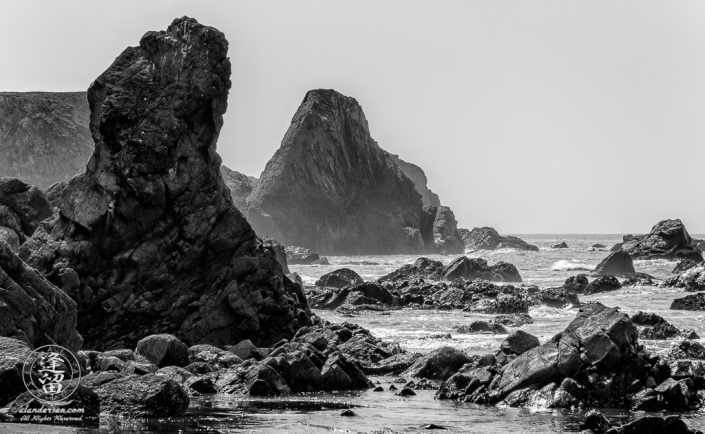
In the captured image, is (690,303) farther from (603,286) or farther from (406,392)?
(406,392)

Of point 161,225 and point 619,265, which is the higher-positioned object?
point 161,225

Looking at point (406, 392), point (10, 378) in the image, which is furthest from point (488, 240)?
point (10, 378)

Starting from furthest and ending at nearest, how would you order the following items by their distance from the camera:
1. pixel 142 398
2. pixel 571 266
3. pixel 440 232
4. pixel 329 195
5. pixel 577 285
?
1. pixel 440 232
2. pixel 329 195
3. pixel 571 266
4. pixel 577 285
5. pixel 142 398

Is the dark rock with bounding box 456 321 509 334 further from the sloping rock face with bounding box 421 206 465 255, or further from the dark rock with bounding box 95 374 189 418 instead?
the sloping rock face with bounding box 421 206 465 255

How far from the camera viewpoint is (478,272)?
6500 cm

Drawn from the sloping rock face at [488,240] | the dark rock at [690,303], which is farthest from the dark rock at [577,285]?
the sloping rock face at [488,240]

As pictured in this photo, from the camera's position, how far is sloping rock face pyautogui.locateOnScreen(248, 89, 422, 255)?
144m

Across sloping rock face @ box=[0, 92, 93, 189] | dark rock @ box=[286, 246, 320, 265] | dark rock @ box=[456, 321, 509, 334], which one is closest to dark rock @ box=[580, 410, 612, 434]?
dark rock @ box=[456, 321, 509, 334]

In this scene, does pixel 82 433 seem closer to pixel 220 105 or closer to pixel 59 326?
pixel 59 326

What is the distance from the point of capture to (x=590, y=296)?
5097 centimetres

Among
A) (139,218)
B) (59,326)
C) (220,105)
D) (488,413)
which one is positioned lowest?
(488,413)

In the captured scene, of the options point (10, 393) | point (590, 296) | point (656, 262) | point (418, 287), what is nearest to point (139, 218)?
point (10, 393)

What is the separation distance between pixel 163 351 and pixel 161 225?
8.38 meters

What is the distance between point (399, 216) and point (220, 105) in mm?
115095
